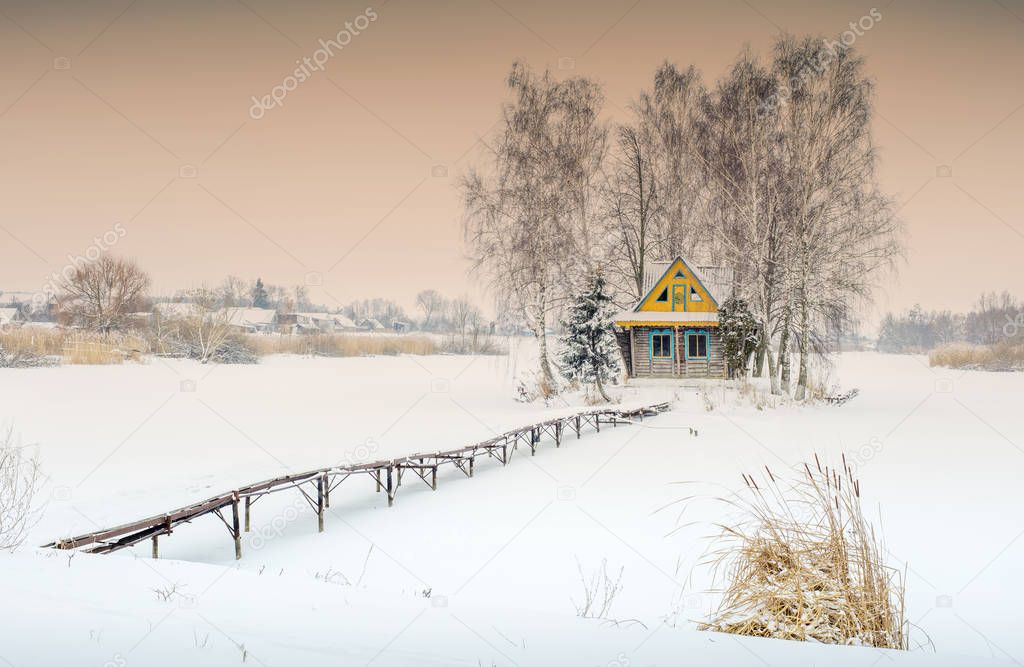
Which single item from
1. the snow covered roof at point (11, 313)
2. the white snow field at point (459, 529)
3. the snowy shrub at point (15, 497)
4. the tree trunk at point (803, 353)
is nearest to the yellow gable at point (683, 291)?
the white snow field at point (459, 529)

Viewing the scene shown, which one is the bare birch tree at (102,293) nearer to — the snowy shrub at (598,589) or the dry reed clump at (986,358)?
the snowy shrub at (598,589)

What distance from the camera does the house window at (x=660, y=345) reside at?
2439 centimetres

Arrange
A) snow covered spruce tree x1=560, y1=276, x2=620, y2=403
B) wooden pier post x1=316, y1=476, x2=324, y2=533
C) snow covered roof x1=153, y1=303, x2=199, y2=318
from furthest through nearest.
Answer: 1. snow covered roof x1=153, y1=303, x2=199, y2=318
2. snow covered spruce tree x1=560, y1=276, x2=620, y2=403
3. wooden pier post x1=316, y1=476, x2=324, y2=533

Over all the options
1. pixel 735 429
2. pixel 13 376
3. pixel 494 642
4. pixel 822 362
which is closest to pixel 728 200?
pixel 822 362

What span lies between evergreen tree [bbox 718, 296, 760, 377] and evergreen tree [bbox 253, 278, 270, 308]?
69.0 metres

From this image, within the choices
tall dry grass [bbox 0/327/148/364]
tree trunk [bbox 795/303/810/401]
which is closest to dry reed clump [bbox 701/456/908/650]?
tree trunk [bbox 795/303/810/401]

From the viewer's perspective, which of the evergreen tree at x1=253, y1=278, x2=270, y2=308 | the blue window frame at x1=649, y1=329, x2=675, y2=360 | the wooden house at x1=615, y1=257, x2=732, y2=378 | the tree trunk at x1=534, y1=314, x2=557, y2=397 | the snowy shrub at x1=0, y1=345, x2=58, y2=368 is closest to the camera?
the tree trunk at x1=534, y1=314, x2=557, y2=397

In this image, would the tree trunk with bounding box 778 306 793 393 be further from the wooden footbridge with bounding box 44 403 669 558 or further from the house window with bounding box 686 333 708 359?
the wooden footbridge with bounding box 44 403 669 558

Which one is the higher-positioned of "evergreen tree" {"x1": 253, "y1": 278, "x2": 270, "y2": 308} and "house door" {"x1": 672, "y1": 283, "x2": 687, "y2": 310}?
"evergreen tree" {"x1": 253, "y1": 278, "x2": 270, "y2": 308}

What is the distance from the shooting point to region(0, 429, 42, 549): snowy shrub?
6.14 metres

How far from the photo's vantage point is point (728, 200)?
22.7 m

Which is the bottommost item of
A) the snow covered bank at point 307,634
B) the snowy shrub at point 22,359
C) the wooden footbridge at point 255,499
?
the wooden footbridge at point 255,499

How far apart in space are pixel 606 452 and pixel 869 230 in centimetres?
1120

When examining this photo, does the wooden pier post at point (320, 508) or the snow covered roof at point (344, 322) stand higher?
the snow covered roof at point (344, 322)
